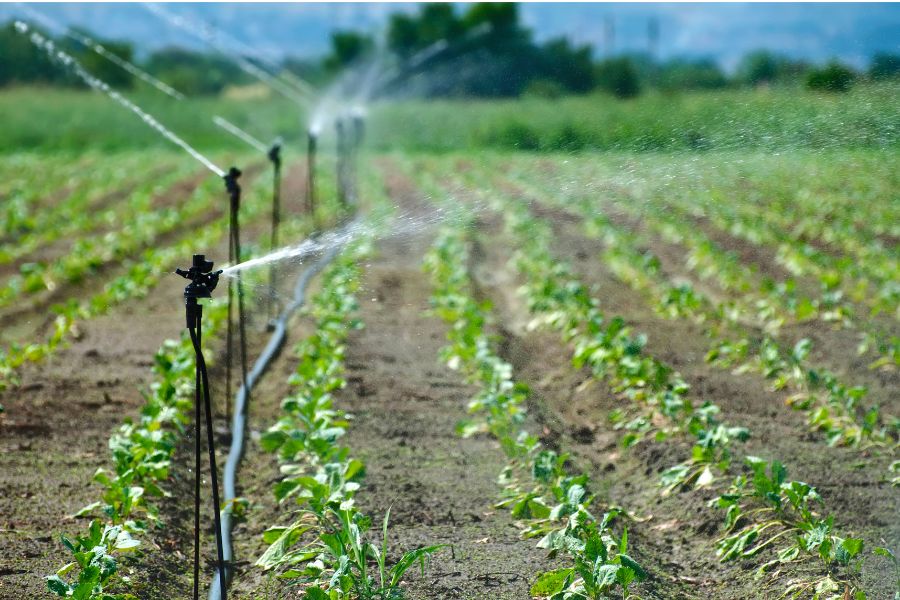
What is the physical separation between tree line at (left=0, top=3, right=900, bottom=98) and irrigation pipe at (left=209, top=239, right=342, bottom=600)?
18268mm

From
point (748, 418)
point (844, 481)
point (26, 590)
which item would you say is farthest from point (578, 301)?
point (26, 590)

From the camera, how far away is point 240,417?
555 centimetres

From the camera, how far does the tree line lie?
111 feet

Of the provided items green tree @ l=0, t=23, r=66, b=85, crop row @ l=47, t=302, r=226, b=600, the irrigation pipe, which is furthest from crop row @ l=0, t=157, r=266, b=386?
green tree @ l=0, t=23, r=66, b=85

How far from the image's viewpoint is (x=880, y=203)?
1609 centimetres

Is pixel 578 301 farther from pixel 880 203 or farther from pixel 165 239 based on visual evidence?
pixel 880 203

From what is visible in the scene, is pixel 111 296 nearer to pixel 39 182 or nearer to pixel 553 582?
pixel 553 582

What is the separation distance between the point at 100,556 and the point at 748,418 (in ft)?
11.8

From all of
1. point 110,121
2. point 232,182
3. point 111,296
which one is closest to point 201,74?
point 110,121

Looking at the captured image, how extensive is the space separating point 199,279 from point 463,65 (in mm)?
44172

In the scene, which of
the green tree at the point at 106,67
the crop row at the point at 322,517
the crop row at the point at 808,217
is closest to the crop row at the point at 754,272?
the crop row at the point at 808,217

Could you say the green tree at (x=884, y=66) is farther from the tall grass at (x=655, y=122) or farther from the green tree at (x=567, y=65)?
the green tree at (x=567, y=65)

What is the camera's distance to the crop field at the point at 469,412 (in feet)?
12.6

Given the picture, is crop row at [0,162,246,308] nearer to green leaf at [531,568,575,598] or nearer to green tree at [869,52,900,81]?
green leaf at [531,568,575,598]
